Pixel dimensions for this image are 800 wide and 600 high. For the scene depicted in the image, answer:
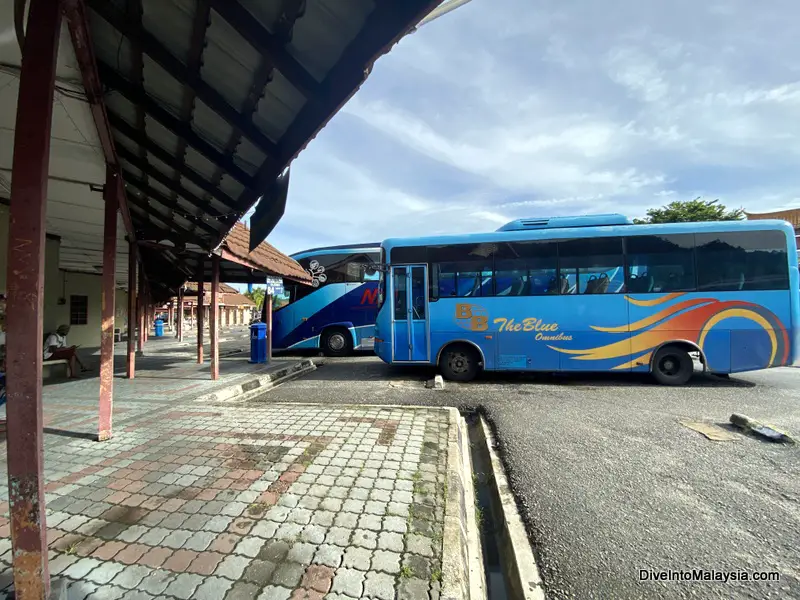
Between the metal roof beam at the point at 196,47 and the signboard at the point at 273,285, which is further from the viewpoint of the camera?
the signboard at the point at 273,285

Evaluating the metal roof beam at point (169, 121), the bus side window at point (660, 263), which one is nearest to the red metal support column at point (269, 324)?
the metal roof beam at point (169, 121)

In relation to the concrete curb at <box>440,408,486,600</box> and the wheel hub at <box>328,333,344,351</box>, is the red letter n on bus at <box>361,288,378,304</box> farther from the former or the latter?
the concrete curb at <box>440,408,486,600</box>

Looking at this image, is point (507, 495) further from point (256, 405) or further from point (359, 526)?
point (256, 405)

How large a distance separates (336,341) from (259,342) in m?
3.09

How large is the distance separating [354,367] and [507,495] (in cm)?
752

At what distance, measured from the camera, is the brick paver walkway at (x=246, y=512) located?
2.05 m

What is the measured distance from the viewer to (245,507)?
9.14 ft

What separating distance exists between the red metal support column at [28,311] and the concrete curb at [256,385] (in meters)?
4.46

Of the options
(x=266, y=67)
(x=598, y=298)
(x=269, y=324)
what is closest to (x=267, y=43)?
(x=266, y=67)

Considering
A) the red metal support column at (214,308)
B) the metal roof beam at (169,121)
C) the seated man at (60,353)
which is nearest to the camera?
the metal roof beam at (169,121)

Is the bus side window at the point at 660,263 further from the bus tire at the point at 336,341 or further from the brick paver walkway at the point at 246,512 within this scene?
the bus tire at the point at 336,341

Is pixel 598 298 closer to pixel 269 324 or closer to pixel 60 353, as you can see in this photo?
pixel 269 324

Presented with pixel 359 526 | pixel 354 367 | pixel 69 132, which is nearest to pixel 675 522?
pixel 359 526

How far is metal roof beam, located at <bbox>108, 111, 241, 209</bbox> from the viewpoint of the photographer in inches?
147
